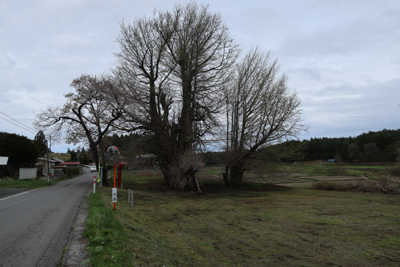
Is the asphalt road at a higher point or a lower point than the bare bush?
higher

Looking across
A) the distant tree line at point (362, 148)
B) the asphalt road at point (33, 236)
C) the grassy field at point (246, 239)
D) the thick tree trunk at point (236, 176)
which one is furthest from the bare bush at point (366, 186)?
the distant tree line at point (362, 148)

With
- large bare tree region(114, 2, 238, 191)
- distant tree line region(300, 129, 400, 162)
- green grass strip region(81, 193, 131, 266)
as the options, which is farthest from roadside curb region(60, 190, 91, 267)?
distant tree line region(300, 129, 400, 162)

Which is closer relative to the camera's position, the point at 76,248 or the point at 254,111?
the point at 76,248

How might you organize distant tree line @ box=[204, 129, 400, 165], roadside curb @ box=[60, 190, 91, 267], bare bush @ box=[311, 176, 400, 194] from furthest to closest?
distant tree line @ box=[204, 129, 400, 165] < bare bush @ box=[311, 176, 400, 194] < roadside curb @ box=[60, 190, 91, 267]

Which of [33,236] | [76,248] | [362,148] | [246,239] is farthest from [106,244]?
[362,148]

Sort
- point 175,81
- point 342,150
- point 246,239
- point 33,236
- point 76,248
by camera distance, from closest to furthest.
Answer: point 76,248 < point 33,236 < point 246,239 < point 175,81 < point 342,150

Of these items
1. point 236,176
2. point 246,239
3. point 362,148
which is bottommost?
point 246,239

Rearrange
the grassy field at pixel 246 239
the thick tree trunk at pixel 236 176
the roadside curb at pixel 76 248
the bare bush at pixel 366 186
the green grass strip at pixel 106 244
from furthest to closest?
the thick tree trunk at pixel 236 176 → the bare bush at pixel 366 186 → the grassy field at pixel 246 239 → the roadside curb at pixel 76 248 → the green grass strip at pixel 106 244

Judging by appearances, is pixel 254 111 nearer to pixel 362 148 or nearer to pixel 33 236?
pixel 33 236

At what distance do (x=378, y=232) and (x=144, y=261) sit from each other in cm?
950

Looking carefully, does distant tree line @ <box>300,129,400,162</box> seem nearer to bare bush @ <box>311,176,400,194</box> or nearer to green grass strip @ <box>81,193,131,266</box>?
bare bush @ <box>311,176,400,194</box>

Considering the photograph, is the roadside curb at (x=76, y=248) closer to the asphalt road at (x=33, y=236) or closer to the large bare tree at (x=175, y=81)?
the asphalt road at (x=33, y=236)

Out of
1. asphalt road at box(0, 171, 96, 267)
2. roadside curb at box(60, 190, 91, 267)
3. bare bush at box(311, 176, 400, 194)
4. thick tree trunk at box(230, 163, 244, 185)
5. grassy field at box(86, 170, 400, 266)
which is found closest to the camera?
roadside curb at box(60, 190, 91, 267)

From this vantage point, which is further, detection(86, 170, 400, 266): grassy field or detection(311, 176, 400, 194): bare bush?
detection(311, 176, 400, 194): bare bush
